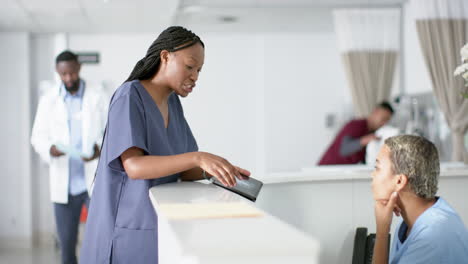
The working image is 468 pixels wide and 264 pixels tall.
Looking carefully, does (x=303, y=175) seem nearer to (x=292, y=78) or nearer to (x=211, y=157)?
(x=211, y=157)

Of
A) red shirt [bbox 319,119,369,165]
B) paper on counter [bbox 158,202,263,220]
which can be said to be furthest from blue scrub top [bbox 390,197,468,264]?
red shirt [bbox 319,119,369,165]

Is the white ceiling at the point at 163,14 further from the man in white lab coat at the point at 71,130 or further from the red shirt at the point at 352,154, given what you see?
the red shirt at the point at 352,154

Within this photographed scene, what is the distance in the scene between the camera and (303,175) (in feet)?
11.2

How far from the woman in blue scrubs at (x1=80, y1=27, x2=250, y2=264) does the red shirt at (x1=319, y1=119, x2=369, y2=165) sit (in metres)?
3.92

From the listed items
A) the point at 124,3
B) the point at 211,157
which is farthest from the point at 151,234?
the point at 124,3

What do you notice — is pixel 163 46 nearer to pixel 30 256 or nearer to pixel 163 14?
pixel 163 14

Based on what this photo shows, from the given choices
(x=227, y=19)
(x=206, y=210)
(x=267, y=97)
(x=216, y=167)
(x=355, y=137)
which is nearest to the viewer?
(x=206, y=210)

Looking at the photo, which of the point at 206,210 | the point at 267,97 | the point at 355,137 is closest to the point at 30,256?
the point at 267,97

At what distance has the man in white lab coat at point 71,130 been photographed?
3967mm

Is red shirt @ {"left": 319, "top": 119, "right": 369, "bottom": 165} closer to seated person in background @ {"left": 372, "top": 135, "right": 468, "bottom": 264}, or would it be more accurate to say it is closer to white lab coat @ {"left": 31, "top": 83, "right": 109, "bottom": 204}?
white lab coat @ {"left": 31, "top": 83, "right": 109, "bottom": 204}

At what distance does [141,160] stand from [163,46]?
42 cm

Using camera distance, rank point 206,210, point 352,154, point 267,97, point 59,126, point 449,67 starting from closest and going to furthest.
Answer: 1. point 206,210
2. point 59,126
3. point 449,67
4. point 352,154
5. point 267,97

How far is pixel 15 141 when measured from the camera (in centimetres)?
665

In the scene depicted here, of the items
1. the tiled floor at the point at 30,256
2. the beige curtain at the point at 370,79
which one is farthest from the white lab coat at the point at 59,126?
the beige curtain at the point at 370,79
